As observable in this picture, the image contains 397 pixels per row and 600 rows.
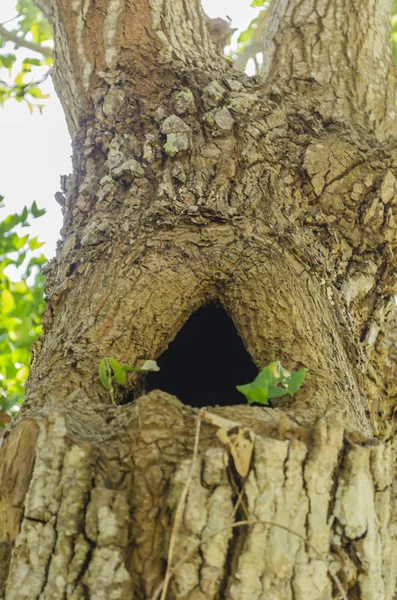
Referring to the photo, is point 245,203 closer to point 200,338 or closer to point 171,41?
point 200,338

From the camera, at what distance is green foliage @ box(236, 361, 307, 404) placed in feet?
4.73

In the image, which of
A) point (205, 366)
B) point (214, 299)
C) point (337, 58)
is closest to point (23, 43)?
point (337, 58)

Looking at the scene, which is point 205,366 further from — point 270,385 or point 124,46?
point 124,46

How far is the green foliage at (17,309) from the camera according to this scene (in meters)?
3.09

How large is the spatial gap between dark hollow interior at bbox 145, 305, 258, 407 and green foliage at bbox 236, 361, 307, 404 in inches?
32.0

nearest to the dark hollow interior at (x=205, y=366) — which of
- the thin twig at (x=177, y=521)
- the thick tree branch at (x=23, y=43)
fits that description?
the thin twig at (x=177, y=521)

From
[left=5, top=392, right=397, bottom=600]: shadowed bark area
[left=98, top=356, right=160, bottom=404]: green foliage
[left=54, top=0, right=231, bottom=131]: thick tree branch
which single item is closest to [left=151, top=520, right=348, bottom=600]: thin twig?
[left=5, top=392, right=397, bottom=600]: shadowed bark area

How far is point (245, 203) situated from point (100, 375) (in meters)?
0.80

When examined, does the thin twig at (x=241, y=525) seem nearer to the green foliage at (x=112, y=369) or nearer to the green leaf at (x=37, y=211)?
the green foliage at (x=112, y=369)

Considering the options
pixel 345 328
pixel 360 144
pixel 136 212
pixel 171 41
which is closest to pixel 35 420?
pixel 136 212

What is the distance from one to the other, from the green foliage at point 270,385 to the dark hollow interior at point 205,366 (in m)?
0.81

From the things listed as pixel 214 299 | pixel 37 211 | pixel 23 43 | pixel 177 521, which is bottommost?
pixel 177 521

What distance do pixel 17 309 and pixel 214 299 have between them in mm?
1567

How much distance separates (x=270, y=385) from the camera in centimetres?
146
